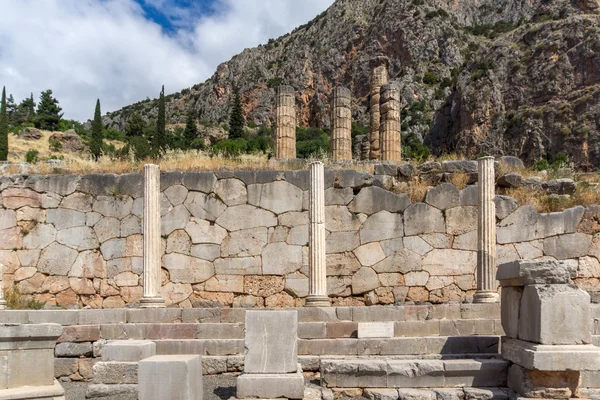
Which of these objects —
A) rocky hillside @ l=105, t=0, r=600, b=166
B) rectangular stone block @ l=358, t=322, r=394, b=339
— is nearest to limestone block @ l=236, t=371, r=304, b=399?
rectangular stone block @ l=358, t=322, r=394, b=339

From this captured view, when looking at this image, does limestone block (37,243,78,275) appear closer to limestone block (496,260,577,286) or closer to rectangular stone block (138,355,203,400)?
rectangular stone block (138,355,203,400)

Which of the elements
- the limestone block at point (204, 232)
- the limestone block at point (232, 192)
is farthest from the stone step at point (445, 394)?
the limestone block at point (232, 192)

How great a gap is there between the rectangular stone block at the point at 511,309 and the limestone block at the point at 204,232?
22.0 ft

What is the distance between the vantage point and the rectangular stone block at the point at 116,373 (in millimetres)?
7562

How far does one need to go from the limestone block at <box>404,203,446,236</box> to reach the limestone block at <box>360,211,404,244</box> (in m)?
0.18

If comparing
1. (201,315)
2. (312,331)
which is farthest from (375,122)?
(312,331)

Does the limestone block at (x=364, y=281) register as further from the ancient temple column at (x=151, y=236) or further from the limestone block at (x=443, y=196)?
the ancient temple column at (x=151, y=236)

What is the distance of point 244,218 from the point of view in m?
12.5

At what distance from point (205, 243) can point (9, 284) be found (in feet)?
14.6

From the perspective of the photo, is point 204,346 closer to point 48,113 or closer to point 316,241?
point 316,241

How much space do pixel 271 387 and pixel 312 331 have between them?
2.50 meters

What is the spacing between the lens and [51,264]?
41.0ft

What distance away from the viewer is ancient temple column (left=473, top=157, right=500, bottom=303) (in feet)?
34.4

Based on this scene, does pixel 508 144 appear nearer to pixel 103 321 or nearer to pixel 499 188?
pixel 499 188
